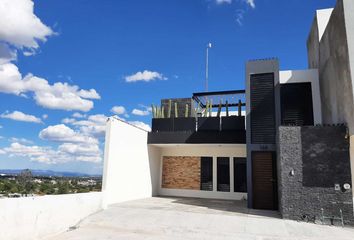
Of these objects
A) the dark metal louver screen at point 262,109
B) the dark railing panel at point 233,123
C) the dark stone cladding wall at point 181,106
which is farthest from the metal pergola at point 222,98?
the dark metal louver screen at point 262,109

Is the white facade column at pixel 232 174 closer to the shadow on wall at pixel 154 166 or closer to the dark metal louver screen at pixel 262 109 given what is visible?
the dark metal louver screen at pixel 262 109

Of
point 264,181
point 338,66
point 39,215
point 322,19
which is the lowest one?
point 39,215

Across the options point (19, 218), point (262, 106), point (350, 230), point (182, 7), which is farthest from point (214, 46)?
point (19, 218)

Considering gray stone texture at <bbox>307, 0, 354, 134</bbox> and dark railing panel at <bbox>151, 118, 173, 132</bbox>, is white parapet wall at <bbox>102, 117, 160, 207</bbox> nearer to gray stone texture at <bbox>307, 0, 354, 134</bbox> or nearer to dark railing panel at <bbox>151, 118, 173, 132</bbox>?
dark railing panel at <bbox>151, 118, 173, 132</bbox>

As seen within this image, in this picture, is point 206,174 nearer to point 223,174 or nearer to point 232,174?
point 223,174

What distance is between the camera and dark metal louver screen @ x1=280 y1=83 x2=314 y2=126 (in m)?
11.7

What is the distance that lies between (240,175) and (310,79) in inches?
255

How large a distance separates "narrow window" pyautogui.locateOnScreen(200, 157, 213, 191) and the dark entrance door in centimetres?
476

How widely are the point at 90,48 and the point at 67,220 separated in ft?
31.5

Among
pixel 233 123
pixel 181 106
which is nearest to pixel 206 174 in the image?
pixel 233 123

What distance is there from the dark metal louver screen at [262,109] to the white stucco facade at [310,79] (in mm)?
745

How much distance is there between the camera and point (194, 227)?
26.0 ft

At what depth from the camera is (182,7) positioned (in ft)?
42.6

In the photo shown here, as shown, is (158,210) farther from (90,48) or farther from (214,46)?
(214,46)
